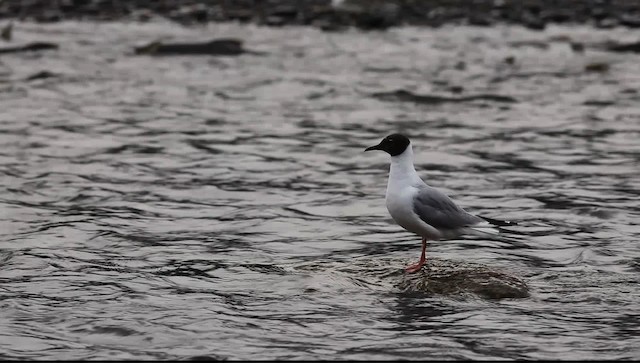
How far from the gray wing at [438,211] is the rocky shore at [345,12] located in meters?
22.2

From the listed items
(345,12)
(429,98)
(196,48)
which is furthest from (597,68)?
(345,12)

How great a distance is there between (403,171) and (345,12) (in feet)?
79.2

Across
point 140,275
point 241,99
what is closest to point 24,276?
point 140,275

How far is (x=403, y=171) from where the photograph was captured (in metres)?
10.8

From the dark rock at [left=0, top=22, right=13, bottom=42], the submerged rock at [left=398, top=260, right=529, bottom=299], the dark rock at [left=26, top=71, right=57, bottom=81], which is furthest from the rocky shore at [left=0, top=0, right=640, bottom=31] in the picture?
the submerged rock at [left=398, top=260, right=529, bottom=299]

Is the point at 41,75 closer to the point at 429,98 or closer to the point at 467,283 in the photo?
the point at 429,98

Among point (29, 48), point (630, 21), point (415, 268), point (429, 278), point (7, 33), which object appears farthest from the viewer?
point (630, 21)

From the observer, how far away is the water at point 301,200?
9.52 m

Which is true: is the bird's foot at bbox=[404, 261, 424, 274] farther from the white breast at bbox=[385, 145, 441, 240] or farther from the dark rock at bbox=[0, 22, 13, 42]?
the dark rock at bbox=[0, 22, 13, 42]

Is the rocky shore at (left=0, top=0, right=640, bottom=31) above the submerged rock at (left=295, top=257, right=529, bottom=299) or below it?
above

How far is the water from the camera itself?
9523mm

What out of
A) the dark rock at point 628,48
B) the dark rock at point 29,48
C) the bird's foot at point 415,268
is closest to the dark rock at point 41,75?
the dark rock at point 29,48

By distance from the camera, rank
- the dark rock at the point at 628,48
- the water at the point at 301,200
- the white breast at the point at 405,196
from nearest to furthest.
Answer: the water at the point at 301,200, the white breast at the point at 405,196, the dark rock at the point at 628,48

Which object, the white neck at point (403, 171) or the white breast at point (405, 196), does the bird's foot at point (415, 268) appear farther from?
the white neck at point (403, 171)
